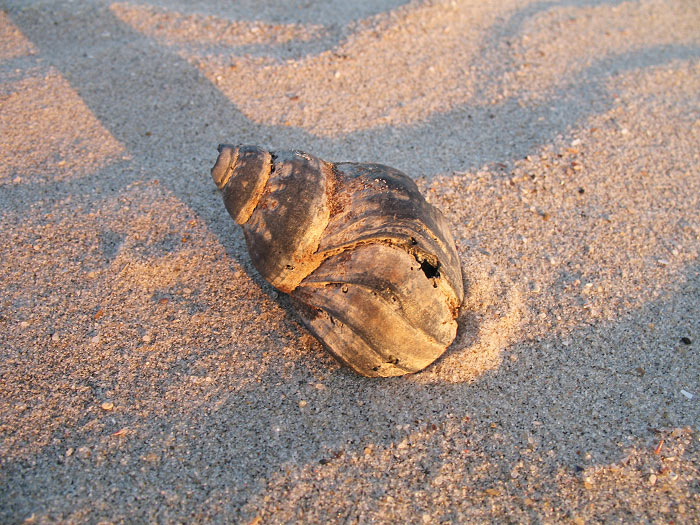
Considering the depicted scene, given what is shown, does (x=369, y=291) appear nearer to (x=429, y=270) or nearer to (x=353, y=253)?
(x=353, y=253)

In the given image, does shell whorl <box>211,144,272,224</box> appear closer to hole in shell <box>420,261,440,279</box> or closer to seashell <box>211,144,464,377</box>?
seashell <box>211,144,464,377</box>

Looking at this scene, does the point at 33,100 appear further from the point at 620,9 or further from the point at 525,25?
the point at 620,9

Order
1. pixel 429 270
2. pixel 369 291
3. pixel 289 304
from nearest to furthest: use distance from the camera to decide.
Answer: pixel 369 291 → pixel 429 270 → pixel 289 304

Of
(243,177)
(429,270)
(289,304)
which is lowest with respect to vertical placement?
(289,304)

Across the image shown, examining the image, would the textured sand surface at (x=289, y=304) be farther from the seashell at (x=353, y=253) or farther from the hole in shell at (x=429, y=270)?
the hole in shell at (x=429, y=270)

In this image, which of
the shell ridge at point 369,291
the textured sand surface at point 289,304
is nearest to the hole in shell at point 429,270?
the shell ridge at point 369,291

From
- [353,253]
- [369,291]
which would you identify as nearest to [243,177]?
[353,253]

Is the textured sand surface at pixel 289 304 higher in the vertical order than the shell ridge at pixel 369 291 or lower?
lower
